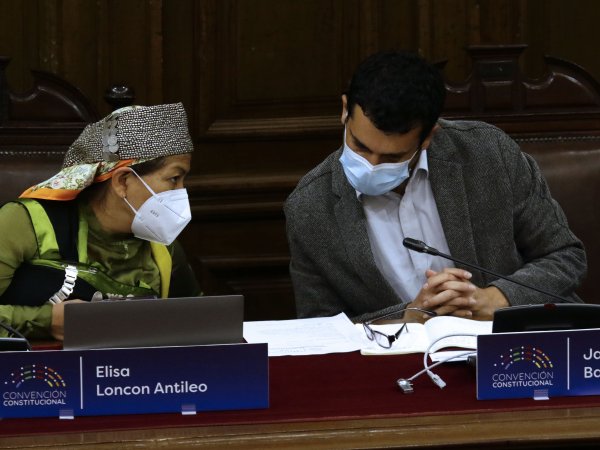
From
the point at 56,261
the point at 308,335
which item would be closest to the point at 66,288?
the point at 56,261

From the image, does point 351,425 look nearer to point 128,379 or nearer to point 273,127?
point 128,379

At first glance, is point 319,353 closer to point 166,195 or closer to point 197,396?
point 197,396

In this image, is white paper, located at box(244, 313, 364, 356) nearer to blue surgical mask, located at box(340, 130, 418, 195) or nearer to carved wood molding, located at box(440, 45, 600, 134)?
blue surgical mask, located at box(340, 130, 418, 195)

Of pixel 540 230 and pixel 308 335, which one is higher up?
pixel 540 230

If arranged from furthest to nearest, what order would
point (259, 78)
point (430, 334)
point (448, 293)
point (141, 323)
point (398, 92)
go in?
point (259, 78) < point (398, 92) < point (448, 293) < point (430, 334) < point (141, 323)

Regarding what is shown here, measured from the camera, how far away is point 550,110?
2791 mm

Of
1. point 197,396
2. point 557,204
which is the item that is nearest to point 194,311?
point 197,396

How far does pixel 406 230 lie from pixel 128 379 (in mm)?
984

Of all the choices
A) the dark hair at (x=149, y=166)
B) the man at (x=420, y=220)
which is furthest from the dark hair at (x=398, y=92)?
the dark hair at (x=149, y=166)

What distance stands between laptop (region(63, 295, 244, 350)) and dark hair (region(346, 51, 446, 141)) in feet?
2.42

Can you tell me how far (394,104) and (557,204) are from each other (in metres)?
0.49

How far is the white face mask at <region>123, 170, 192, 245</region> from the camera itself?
2.42 m

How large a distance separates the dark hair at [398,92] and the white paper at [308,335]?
41 cm

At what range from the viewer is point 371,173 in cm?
235
